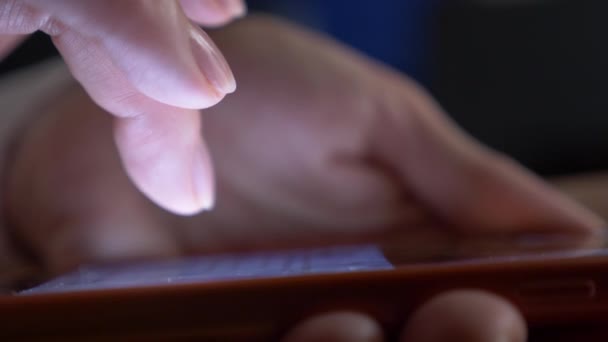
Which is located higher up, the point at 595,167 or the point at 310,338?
the point at 310,338

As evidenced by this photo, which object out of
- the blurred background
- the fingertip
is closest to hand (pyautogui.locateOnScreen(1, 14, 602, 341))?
the fingertip

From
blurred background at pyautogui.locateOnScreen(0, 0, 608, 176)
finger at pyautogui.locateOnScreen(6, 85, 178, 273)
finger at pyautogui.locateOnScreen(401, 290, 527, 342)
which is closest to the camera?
finger at pyautogui.locateOnScreen(401, 290, 527, 342)

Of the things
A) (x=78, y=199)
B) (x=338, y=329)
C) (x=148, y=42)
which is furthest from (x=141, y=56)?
(x=78, y=199)

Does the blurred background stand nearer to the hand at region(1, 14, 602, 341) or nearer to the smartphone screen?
the hand at region(1, 14, 602, 341)

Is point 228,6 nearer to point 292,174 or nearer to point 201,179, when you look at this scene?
point 201,179

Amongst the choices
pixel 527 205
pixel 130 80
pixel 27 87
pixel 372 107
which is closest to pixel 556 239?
pixel 527 205

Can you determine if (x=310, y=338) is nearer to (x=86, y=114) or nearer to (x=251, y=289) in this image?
(x=251, y=289)
